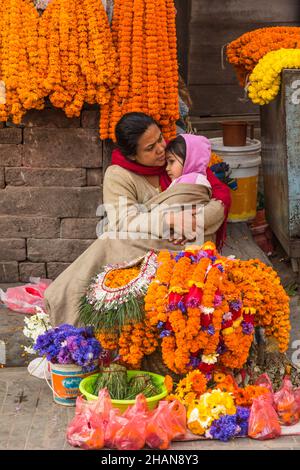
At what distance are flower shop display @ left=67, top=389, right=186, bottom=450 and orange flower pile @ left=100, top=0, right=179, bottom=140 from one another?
2223 millimetres

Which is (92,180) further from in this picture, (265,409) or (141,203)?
(265,409)

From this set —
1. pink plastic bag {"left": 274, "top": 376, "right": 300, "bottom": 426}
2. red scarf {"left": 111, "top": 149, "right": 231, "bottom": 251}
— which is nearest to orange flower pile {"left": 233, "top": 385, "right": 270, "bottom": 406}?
pink plastic bag {"left": 274, "top": 376, "right": 300, "bottom": 426}

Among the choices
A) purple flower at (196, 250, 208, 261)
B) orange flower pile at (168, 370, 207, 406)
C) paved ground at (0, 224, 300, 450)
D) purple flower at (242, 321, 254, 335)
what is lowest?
paved ground at (0, 224, 300, 450)

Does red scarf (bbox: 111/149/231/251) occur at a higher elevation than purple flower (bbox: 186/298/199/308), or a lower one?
higher

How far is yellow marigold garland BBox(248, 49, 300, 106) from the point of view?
6.41 m

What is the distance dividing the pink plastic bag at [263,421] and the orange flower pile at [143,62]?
228 centimetres

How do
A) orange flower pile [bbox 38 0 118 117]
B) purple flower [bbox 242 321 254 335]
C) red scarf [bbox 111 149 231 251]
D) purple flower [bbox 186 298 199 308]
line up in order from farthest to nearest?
orange flower pile [bbox 38 0 118 117] < red scarf [bbox 111 149 231 251] < purple flower [bbox 242 321 254 335] < purple flower [bbox 186 298 199 308]

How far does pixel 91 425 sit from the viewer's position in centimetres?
468

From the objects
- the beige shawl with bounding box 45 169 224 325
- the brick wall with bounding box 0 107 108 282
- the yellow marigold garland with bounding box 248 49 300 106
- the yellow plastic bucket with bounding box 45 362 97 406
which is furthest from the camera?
the brick wall with bounding box 0 107 108 282

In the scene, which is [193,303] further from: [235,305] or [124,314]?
[124,314]

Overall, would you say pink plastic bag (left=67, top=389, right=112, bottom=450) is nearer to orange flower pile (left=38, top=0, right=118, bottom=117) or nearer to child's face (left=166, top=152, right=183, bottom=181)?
child's face (left=166, top=152, right=183, bottom=181)

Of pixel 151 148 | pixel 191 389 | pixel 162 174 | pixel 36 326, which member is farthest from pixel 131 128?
pixel 191 389

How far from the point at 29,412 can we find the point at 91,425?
615 mm

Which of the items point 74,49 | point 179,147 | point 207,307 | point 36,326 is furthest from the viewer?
point 74,49
